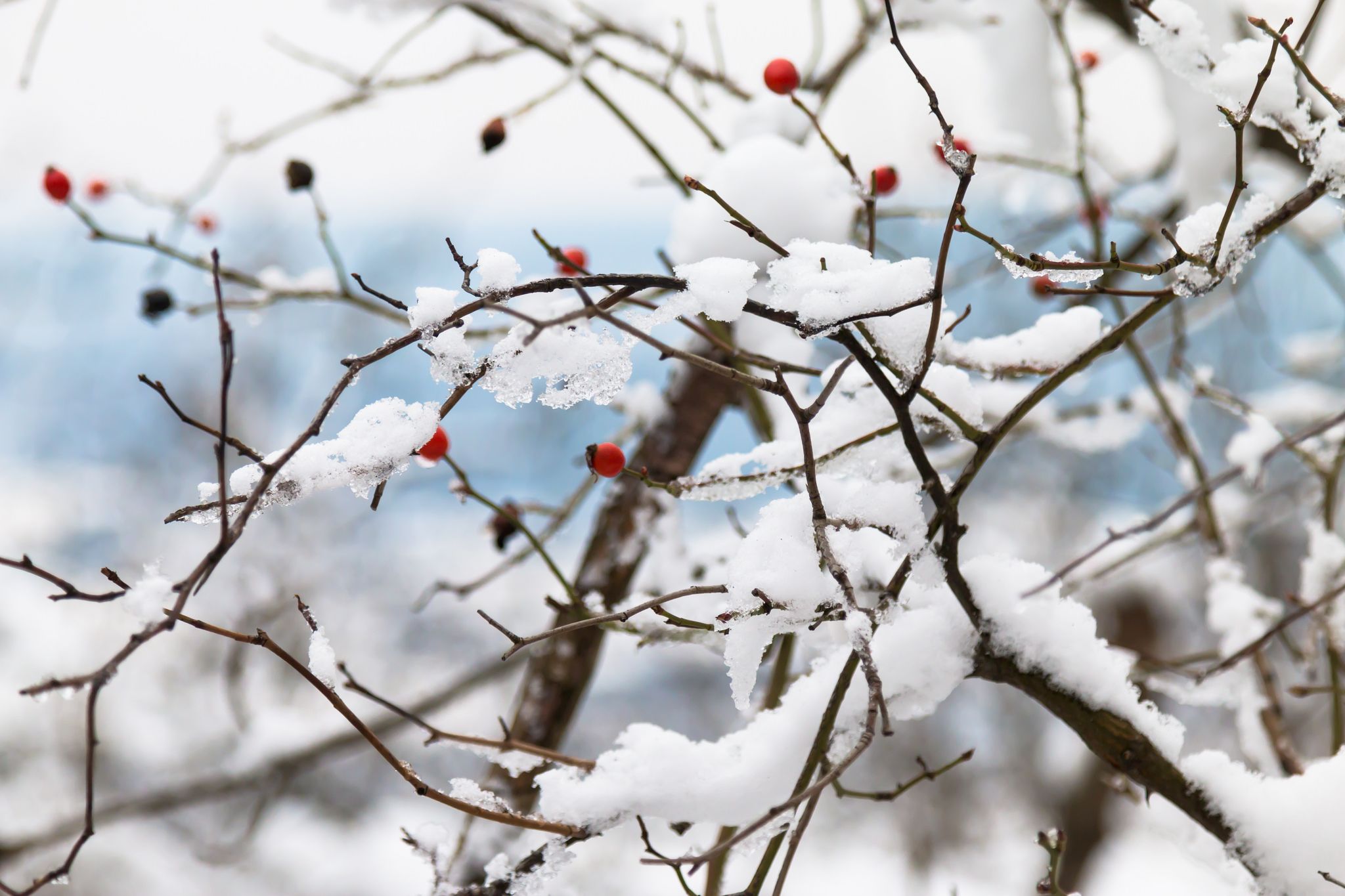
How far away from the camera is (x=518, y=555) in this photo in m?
1.33

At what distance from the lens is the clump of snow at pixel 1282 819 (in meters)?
0.76

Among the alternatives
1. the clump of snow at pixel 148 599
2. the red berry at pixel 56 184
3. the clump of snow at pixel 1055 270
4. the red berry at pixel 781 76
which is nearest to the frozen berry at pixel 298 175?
the red berry at pixel 56 184

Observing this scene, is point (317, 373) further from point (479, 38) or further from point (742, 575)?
point (742, 575)

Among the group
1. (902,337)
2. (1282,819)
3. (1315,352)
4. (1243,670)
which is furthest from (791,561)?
(1315,352)

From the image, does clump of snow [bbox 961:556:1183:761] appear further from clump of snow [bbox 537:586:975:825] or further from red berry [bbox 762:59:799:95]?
red berry [bbox 762:59:799:95]

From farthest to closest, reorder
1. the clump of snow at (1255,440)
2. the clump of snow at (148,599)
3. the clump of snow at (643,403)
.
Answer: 1. the clump of snow at (643,403)
2. the clump of snow at (1255,440)
3. the clump of snow at (148,599)

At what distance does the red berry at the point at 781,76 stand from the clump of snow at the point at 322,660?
35.3 inches

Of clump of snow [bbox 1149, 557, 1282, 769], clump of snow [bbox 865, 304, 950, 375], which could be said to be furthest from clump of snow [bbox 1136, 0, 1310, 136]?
clump of snow [bbox 1149, 557, 1282, 769]

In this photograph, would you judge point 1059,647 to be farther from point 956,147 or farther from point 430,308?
point 430,308

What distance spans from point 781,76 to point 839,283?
0.67 m

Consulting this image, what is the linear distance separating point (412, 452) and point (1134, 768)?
0.68m

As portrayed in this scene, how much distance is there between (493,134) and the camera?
1355 mm

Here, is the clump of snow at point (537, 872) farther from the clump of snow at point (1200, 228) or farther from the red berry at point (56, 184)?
the red berry at point (56, 184)

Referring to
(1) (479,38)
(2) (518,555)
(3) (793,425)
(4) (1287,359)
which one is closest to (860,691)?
(3) (793,425)
